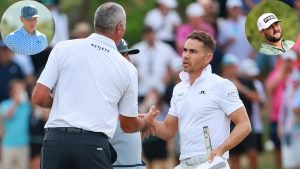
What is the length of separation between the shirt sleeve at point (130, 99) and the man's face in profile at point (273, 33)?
1566 mm

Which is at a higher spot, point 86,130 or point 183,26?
point 183,26

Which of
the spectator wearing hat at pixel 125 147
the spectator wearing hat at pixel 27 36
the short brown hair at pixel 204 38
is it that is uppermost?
the spectator wearing hat at pixel 27 36

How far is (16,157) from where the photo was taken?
17312mm

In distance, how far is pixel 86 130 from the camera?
982cm

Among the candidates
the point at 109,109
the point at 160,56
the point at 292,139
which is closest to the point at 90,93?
the point at 109,109

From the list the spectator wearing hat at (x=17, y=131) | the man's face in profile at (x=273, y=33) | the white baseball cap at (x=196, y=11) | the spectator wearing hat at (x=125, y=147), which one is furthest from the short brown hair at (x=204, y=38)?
the white baseball cap at (x=196, y=11)

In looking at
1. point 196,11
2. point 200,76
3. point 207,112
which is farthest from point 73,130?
point 196,11

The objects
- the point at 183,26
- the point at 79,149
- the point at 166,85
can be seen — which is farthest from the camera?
the point at 183,26

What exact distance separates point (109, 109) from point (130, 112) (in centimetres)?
25

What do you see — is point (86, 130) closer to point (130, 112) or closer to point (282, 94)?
point (130, 112)

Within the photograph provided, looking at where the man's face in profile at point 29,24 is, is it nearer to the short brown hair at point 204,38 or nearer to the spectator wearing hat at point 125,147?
the spectator wearing hat at point 125,147

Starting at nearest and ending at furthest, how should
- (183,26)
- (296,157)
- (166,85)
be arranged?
(296,157) → (166,85) → (183,26)

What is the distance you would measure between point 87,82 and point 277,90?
7.92 metres

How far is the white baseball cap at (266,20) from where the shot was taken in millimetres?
10781
